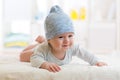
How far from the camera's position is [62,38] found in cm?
132

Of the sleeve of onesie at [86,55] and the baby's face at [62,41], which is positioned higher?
the baby's face at [62,41]

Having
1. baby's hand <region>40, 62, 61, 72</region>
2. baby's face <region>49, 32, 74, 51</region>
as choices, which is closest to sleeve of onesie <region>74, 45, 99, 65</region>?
baby's face <region>49, 32, 74, 51</region>

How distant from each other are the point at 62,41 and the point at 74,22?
2239 mm

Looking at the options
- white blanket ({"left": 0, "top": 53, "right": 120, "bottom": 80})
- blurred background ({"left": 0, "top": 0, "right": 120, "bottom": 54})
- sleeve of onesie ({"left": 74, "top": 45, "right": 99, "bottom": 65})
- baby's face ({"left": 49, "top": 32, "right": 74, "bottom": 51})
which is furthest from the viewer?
blurred background ({"left": 0, "top": 0, "right": 120, "bottom": 54})

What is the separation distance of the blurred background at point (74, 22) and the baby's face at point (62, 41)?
2.16 metres

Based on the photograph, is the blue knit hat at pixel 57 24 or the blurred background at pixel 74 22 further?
the blurred background at pixel 74 22

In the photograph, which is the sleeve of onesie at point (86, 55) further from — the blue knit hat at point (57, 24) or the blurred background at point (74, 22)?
the blurred background at point (74, 22)

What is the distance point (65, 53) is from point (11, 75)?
1.09 feet

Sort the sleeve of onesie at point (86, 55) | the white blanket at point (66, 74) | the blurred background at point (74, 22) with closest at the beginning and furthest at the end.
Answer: the white blanket at point (66, 74) < the sleeve of onesie at point (86, 55) < the blurred background at point (74, 22)

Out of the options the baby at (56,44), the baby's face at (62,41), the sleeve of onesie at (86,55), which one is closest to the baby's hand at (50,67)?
the baby at (56,44)

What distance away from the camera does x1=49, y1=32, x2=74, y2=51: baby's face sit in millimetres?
1312

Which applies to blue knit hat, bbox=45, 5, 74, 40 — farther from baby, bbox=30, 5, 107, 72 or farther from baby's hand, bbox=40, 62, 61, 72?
baby's hand, bbox=40, 62, 61, 72

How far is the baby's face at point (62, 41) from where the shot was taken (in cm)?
131

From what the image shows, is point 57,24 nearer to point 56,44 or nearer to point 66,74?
point 56,44
